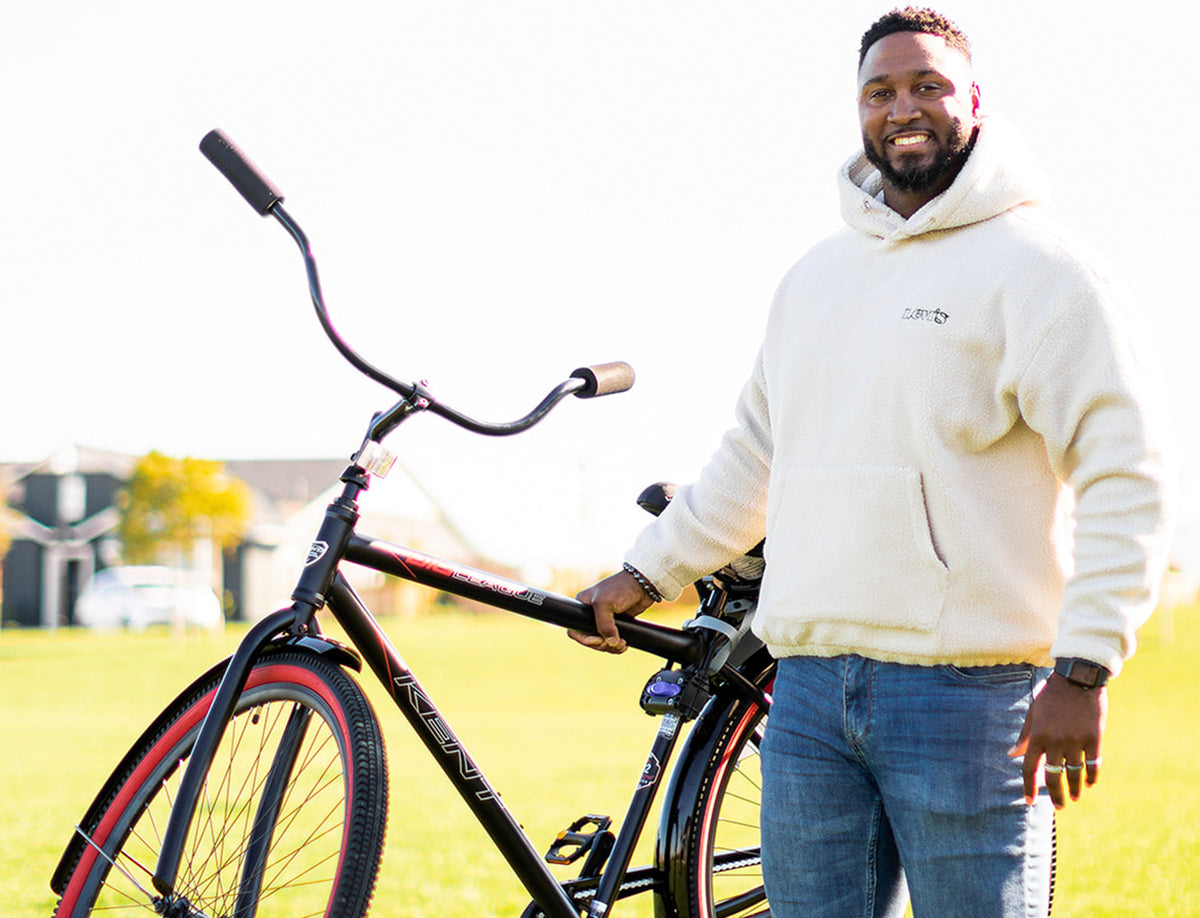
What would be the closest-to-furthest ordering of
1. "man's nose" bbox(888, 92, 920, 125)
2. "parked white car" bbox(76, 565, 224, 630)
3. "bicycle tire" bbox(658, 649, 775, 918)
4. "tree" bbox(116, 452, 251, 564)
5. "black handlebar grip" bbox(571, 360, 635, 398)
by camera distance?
"man's nose" bbox(888, 92, 920, 125) → "black handlebar grip" bbox(571, 360, 635, 398) → "bicycle tire" bbox(658, 649, 775, 918) → "parked white car" bbox(76, 565, 224, 630) → "tree" bbox(116, 452, 251, 564)

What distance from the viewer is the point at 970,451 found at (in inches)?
85.3

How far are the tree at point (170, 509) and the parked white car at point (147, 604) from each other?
105cm

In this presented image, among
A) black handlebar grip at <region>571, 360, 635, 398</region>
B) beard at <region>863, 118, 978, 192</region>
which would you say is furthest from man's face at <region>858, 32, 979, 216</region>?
black handlebar grip at <region>571, 360, 635, 398</region>

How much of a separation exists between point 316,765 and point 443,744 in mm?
243

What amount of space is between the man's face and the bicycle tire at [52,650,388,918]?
52.0 inches

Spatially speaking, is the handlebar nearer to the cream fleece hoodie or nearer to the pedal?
the cream fleece hoodie

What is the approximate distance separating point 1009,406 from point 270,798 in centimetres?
156

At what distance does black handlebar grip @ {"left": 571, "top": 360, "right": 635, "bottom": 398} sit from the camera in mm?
2754

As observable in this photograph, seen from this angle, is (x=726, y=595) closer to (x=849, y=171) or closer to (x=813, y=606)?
(x=813, y=606)

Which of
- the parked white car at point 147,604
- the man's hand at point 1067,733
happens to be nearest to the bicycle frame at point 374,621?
the man's hand at point 1067,733

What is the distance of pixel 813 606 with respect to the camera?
88.6 inches

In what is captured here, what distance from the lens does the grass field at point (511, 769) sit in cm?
471

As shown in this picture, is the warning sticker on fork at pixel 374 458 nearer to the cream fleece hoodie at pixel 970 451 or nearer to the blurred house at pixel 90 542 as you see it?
the cream fleece hoodie at pixel 970 451

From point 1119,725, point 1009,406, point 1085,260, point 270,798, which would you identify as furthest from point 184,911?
point 1119,725
